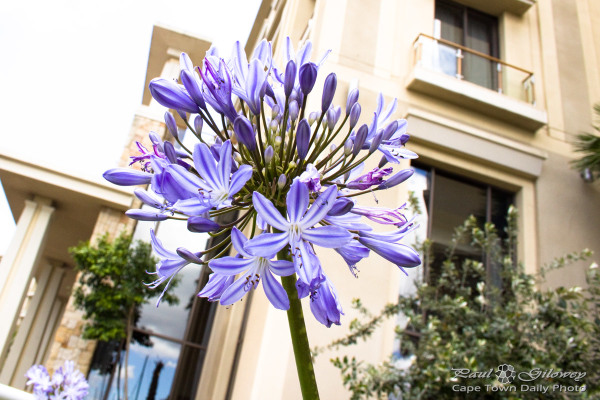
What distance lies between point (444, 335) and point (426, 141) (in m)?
3.06

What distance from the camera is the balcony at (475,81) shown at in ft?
23.7

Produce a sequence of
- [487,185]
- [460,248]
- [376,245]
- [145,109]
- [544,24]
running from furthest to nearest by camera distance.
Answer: [145,109], [544,24], [487,185], [460,248], [376,245]

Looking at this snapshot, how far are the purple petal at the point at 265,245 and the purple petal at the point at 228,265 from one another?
0.28ft

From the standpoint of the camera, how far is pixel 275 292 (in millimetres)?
1105

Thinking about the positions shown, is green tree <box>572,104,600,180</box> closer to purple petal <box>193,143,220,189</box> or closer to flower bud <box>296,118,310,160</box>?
flower bud <box>296,118,310,160</box>

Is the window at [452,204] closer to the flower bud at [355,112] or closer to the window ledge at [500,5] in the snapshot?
the window ledge at [500,5]

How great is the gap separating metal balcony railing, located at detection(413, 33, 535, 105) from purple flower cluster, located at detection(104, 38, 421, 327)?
6.81 m

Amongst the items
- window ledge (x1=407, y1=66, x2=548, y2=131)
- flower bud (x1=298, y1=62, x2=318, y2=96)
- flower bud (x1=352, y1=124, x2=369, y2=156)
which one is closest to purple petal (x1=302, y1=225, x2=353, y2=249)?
flower bud (x1=352, y1=124, x2=369, y2=156)

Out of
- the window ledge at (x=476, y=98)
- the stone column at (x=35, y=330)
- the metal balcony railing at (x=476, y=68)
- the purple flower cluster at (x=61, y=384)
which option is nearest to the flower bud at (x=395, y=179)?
the purple flower cluster at (x=61, y=384)

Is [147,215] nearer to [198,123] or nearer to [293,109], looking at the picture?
[198,123]

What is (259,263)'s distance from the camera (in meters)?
1.20

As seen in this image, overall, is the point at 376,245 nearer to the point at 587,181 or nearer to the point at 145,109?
the point at 587,181

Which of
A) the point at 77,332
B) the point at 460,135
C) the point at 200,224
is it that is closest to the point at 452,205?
the point at 460,135

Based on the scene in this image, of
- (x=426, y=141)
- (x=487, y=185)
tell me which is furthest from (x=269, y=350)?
(x=487, y=185)
